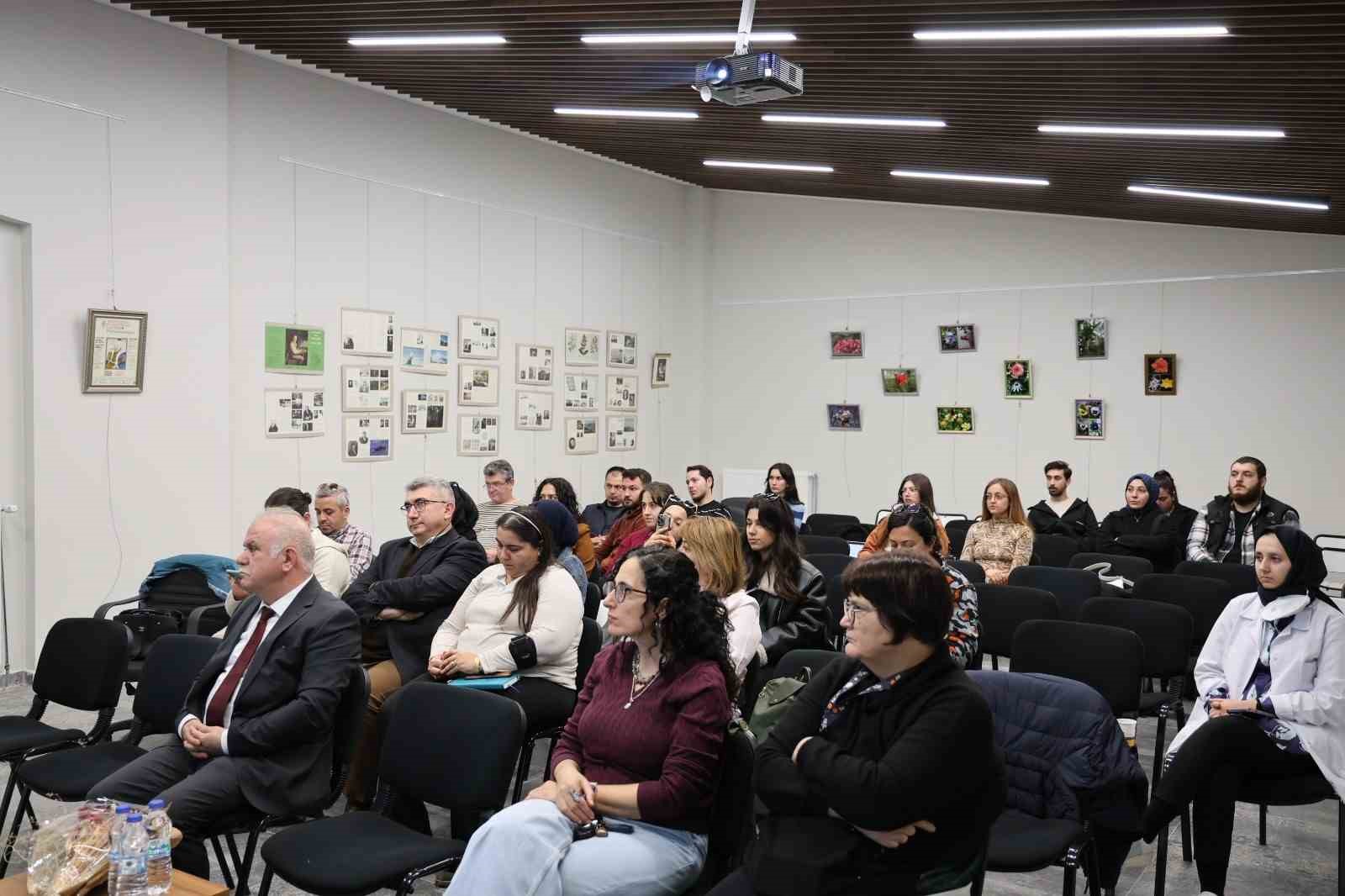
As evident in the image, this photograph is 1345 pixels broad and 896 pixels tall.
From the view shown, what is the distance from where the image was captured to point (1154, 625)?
503 centimetres

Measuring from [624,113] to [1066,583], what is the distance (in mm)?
5097

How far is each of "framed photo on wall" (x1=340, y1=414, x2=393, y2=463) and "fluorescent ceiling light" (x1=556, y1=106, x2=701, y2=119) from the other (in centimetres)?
298

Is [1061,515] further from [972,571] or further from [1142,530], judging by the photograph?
[972,571]

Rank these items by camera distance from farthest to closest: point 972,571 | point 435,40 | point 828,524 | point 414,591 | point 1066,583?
→ point 828,524 < point 435,40 < point 972,571 < point 1066,583 < point 414,591

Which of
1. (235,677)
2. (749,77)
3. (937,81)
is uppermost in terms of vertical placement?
(937,81)

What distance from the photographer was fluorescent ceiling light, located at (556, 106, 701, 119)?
28.1 ft

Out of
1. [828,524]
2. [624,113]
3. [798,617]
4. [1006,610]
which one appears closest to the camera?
[798,617]

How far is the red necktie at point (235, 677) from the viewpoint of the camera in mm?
3525

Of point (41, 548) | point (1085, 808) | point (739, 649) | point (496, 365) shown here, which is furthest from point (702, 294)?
→ point (1085, 808)

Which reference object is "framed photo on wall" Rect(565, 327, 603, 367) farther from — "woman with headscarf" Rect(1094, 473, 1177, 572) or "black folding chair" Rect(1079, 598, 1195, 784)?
"black folding chair" Rect(1079, 598, 1195, 784)

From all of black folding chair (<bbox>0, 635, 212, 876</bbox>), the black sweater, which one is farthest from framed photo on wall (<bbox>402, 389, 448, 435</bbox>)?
the black sweater

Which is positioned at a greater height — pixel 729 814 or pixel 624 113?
pixel 624 113

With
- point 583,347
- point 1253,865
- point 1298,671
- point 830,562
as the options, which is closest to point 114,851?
point 1298,671

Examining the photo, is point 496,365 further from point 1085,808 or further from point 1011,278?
point 1085,808
